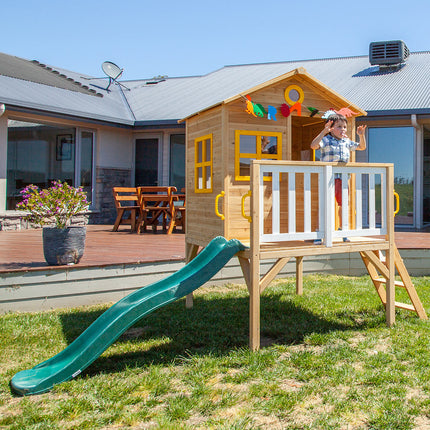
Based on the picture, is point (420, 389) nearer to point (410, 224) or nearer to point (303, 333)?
point (303, 333)

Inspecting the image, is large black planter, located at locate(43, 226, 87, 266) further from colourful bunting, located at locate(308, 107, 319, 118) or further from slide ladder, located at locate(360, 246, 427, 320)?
slide ladder, located at locate(360, 246, 427, 320)

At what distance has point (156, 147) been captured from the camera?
1173 cm

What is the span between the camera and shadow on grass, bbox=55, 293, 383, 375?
→ 11.6 feet

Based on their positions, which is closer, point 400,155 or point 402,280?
point 402,280

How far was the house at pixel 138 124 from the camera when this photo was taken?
9.66 m

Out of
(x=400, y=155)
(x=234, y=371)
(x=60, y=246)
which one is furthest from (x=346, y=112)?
(x=400, y=155)

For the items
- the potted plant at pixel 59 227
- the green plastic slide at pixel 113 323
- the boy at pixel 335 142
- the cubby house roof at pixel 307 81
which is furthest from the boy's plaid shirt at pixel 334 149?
the potted plant at pixel 59 227

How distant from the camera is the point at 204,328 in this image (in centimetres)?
419

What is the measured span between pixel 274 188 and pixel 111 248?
328 centimetres

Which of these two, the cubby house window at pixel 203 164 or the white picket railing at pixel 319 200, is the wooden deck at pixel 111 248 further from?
the cubby house window at pixel 203 164

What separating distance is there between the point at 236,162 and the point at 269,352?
1.73 meters

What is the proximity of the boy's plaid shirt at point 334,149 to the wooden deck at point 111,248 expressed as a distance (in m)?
0.79

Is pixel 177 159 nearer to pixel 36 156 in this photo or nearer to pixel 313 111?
pixel 36 156

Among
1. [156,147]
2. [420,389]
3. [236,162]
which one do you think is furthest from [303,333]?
[156,147]
